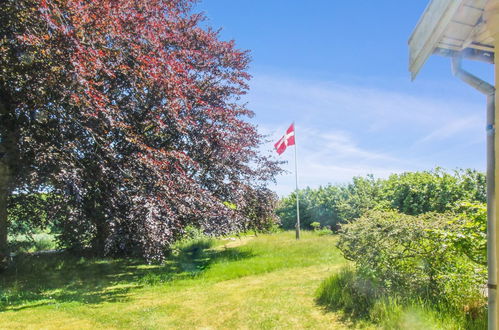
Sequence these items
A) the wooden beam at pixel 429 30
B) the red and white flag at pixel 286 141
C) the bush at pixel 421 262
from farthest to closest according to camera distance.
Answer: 1. the red and white flag at pixel 286 141
2. the bush at pixel 421 262
3. the wooden beam at pixel 429 30

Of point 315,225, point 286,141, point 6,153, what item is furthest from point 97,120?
point 315,225

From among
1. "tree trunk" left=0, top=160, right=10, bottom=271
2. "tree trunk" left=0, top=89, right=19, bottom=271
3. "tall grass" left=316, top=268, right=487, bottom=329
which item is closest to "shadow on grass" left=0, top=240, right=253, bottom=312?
"tree trunk" left=0, top=160, right=10, bottom=271

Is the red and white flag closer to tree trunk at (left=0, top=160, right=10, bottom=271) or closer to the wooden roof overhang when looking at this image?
tree trunk at (left=0, top=160, right=10, bottom=271)

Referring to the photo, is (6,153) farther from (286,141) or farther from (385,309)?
(286,141)

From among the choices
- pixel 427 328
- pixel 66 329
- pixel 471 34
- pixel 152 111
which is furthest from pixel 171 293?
pixel 471 34

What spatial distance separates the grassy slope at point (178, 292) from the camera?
596 cm

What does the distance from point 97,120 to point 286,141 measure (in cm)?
1019

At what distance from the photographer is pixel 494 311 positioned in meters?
2.77

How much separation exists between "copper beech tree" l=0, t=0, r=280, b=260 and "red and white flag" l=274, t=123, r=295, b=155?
20.6 feet

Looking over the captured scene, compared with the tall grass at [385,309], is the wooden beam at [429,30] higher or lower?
higher

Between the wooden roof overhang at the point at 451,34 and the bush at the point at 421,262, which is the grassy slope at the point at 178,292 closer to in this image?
the bush at the point at 421,262

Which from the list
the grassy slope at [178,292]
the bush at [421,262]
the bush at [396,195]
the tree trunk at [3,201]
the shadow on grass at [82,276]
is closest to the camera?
the bush at [421,262]

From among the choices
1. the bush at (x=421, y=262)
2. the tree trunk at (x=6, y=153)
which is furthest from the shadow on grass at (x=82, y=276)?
the bush at (x=421, y=262)

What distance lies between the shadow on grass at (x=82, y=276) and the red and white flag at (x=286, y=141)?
570 centimetres
